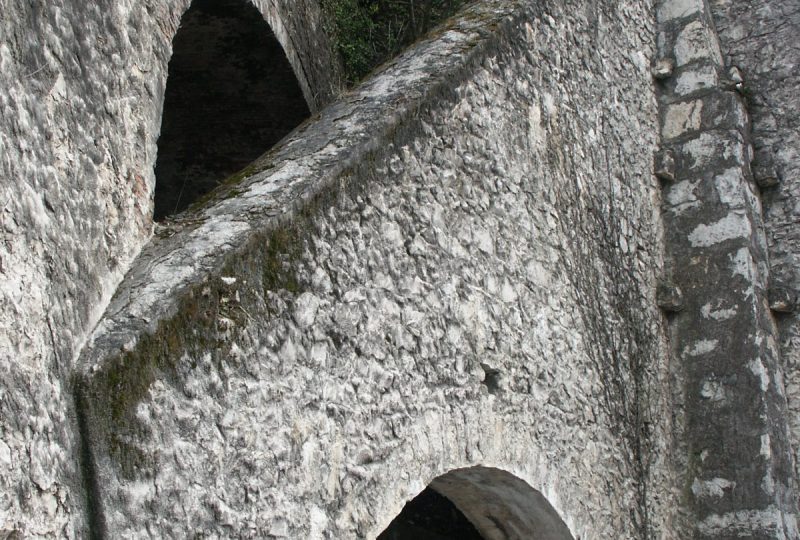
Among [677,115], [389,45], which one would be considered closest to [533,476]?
[677,115]

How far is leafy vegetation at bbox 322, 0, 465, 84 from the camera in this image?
21.0ft

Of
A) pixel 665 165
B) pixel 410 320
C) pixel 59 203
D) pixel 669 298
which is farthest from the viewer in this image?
pixel 665 165

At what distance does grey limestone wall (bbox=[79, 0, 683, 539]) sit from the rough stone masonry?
0.01 metres

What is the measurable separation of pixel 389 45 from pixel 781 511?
13.3 feet

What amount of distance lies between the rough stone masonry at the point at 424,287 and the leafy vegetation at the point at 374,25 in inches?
20.4

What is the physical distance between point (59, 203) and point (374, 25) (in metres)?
4.83

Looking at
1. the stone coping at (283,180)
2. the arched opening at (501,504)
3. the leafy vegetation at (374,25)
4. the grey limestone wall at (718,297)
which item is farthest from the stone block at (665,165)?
the arched opening at (501,504)

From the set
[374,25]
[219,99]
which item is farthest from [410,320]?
[374,25]

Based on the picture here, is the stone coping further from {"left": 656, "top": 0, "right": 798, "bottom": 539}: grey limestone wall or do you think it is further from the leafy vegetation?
the leafy vegetation

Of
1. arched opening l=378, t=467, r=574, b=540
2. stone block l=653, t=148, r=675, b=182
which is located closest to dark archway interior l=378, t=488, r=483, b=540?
arched opening l=378, t=467, r=574, b=540

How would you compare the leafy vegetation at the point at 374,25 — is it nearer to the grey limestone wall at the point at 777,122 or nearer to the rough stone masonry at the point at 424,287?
the rough stone masonry at the point at 424,287

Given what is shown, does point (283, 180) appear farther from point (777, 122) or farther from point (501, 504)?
point (777, 122)

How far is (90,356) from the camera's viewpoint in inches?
79.9

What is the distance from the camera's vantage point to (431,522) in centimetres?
570
